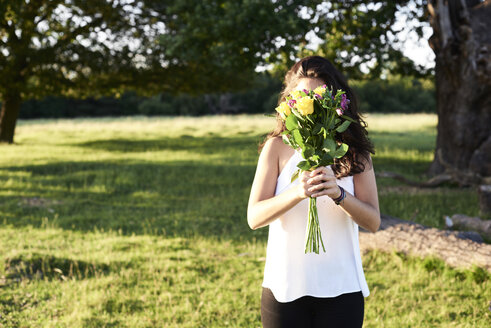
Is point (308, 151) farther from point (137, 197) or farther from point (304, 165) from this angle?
point (137, 197)

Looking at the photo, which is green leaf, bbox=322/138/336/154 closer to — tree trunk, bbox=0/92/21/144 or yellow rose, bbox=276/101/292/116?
yellow rose, bbox=276/101/292/116

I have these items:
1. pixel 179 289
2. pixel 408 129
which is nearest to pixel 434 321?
pixel 179 289

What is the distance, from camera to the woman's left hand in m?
2.12

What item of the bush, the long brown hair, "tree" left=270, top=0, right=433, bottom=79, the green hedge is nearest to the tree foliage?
"tree" left=270, top=0, right=433, bottom=79

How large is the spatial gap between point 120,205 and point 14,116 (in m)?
16.2

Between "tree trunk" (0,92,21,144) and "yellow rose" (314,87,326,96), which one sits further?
"tree trunk" (0,92,21,144)

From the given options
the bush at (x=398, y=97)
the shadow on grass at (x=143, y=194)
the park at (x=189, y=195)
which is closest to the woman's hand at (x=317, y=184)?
the park at (x=189, y=195)

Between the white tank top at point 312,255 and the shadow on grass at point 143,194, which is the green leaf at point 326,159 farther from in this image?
the shadow on grass at point 143,194

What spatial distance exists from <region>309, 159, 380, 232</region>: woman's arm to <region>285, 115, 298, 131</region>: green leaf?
9.9 inches

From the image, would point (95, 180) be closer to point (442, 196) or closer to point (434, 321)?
point (442, 196)

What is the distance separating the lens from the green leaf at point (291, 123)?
2256 mm

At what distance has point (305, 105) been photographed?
85.9 inches

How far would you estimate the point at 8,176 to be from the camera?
14.8 m

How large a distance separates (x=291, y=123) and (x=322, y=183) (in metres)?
0.33
